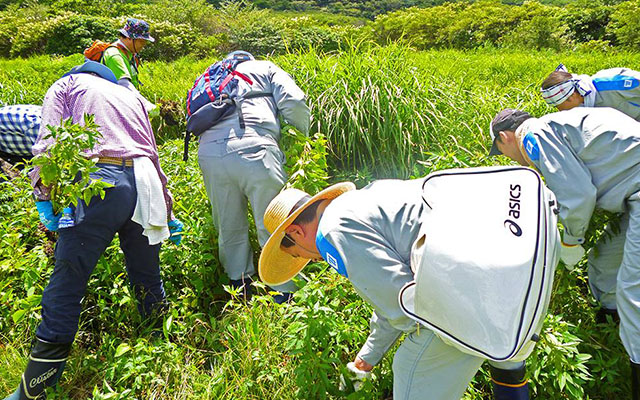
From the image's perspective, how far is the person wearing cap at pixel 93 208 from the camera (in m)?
2.04

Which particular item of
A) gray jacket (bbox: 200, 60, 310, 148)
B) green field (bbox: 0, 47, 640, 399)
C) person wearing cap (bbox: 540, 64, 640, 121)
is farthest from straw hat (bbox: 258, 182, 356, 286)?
person wearing cap (bbox: 540, 64, 640, 121)

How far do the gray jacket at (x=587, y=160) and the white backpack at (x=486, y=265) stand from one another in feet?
2.46

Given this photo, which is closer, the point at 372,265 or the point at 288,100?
the point at 372,265

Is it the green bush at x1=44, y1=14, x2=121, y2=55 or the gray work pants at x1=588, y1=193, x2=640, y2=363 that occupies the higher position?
the gray work pants at x1=588, y1=193, x2=640, y2=363

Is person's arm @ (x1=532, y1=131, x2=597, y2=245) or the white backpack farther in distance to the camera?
person's arm @ (x1=532, y1=131, x2=597, y2=245)

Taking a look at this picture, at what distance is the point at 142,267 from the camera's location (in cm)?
244

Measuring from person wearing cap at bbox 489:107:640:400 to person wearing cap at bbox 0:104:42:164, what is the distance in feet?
12.6

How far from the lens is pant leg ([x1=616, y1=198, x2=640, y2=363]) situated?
190cm

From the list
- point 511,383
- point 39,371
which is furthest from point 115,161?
point 511,383

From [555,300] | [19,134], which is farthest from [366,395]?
[19,134]

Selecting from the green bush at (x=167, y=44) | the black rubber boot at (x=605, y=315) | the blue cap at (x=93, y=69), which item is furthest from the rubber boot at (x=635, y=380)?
the green bush at (x=167, y=44)

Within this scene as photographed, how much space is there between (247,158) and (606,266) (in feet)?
6.51

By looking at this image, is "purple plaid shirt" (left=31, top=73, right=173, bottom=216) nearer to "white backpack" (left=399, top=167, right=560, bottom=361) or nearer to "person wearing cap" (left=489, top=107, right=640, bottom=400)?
"white backpack" (left=399, top=167, right=560, bottom=361)

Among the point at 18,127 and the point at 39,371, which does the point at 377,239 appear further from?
the point at 18,127
